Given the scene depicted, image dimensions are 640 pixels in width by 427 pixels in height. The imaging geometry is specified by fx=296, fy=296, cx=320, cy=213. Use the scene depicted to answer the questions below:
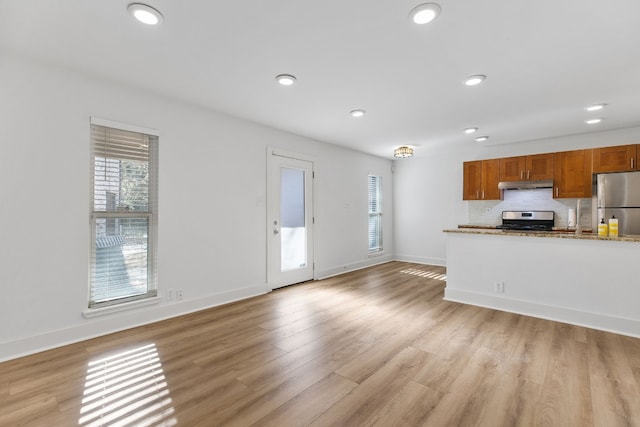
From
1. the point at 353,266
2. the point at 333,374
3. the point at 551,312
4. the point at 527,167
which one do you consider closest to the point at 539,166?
the point at 527,167

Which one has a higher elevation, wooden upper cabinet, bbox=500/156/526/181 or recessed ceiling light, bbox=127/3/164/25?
recessed ceiling light, bbox=127/3/164/25

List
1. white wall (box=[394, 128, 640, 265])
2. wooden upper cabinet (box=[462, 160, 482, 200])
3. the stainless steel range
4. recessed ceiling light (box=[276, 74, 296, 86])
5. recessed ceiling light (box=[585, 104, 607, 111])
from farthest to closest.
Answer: white wall (box=[394, 128, 640, 265]) < wooden upper cabinet (box=[462, 160, 482, 200]) < the stainless steel range < recessed ceiling light (box=[585, 104, 607, 111]) < recessed ceiling light (box=[276, 74, 296, 86])

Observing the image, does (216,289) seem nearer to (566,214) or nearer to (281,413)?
(281,413)

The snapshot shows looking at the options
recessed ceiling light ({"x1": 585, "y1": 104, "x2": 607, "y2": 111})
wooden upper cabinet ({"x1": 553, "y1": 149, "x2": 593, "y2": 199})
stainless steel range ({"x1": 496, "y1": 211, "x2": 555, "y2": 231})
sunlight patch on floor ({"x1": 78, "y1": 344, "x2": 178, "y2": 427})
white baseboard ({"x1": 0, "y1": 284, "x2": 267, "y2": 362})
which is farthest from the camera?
stainless steel range ({"x1": 496, "y1": 211, "x2": 555, "y2": 231})

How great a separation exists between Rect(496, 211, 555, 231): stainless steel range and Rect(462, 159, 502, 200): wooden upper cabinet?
1.53 feet

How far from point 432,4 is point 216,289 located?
3792 mm

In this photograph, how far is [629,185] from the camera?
4371mm

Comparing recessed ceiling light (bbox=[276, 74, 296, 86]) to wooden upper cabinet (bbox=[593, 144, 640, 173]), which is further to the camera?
wooden upper cabinet (bbox=[593, 144, 640, 173])

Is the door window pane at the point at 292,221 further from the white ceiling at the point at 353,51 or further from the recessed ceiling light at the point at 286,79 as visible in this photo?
the recessed ceiling light at the point at 286,79

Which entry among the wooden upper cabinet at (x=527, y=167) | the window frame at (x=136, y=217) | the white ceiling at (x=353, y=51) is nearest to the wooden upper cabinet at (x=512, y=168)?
the wooden upper cabinet at (x=527, y=167)

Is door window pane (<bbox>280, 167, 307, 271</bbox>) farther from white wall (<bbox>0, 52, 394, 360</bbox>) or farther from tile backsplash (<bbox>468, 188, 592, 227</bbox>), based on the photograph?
tile backsplash (<bbox>468, 188, 592, 227</bbox>)

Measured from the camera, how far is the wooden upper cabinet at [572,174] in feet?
16.1

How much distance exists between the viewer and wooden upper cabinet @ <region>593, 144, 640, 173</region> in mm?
4543

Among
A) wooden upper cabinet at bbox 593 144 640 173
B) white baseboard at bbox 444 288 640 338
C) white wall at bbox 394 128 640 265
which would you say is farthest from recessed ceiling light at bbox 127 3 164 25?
wooden upper cabinet at bbox 593 144 640 173
